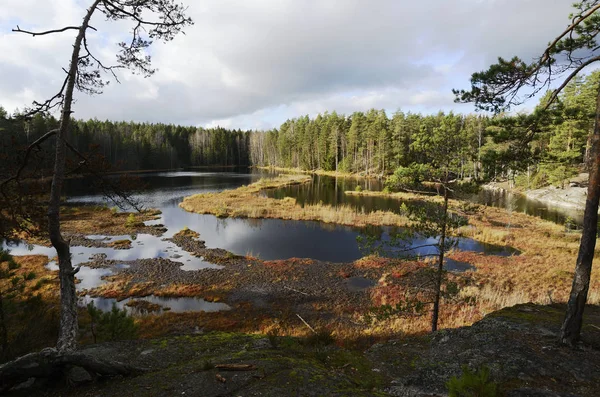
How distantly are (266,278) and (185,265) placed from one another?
684 centimetres

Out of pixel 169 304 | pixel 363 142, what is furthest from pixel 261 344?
pixel 363 142

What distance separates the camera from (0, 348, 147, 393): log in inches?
156

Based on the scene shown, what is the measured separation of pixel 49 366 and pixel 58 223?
399 centimetres

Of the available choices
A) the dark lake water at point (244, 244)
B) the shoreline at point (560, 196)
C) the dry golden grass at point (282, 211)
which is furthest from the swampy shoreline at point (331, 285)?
the shoreline at point (560, 196)

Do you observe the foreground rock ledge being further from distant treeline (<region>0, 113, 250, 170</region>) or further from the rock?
distant treeline (<region>0, 113, 250, 170</region>)

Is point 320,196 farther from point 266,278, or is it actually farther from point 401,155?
point 266,278

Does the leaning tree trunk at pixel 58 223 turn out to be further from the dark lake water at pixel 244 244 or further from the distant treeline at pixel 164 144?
the distant treeline at pixel 164 144

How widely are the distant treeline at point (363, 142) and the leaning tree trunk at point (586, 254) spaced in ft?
3.74

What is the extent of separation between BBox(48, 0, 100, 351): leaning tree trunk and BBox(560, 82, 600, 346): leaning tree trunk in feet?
35.7

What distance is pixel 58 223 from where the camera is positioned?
23.3 feet

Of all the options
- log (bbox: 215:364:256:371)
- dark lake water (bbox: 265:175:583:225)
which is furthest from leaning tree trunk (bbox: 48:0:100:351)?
dark lake water (bbox: 265:175:583:225)

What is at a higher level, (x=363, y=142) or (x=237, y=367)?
(x=363, y=142)

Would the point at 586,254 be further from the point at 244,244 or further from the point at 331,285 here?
the point at 244,244

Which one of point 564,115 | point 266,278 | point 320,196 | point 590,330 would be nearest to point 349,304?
point 266,278
